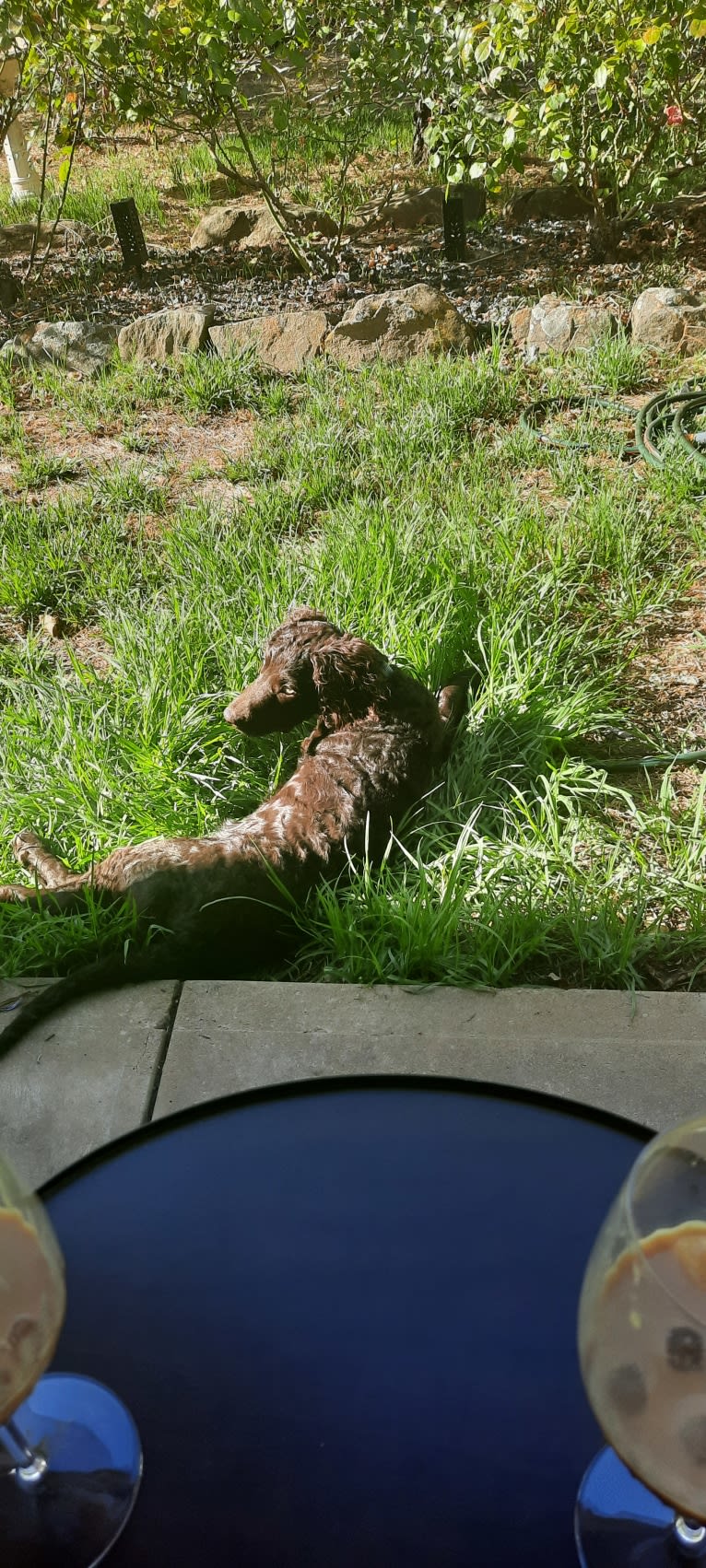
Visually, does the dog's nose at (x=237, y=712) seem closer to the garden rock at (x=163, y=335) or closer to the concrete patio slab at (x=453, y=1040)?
the concrete patio slab at (x=453, y=1040)

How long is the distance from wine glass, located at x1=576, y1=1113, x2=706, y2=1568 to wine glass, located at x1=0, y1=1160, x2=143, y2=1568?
1.20ft

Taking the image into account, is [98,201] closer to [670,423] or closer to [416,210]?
[416,210]

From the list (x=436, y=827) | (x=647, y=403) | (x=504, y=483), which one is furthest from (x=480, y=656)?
(x=647, y=403)

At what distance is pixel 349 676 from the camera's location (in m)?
2.39

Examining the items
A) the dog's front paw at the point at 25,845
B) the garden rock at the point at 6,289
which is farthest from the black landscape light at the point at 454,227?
the dog's front paw at the point at 25,845

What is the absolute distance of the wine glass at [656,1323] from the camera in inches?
25.0

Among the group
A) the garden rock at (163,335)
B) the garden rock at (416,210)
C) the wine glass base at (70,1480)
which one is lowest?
the wine glass base at (70,1480)

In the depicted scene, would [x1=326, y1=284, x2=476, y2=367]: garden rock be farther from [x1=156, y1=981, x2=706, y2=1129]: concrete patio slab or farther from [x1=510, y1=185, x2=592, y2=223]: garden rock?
[x1=156, y1=981, x2=706, y2=1129]: concrete patio slab

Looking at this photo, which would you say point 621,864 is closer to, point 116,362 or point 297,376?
point 297,376

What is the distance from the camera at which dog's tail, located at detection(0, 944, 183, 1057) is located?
1937mm

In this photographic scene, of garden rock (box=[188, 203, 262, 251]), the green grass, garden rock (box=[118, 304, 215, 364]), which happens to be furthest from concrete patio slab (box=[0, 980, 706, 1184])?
the green grass

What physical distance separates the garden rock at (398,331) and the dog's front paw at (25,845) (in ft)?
10.9

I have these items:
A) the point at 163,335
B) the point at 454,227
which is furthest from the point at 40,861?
the point at 454,227

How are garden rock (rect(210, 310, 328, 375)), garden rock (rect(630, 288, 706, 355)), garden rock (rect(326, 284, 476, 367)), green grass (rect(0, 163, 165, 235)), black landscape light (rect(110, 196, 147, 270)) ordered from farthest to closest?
green grass (rect(0, 163, 165, 235)) < black landscape light (rect(110, 196, 147, 270)) < garden rock (rect(210, 310, 328, 375)) < garden rock (rect(326, 284, 476, 367)) < garden rock (rect(630, 288, 706, 355))
